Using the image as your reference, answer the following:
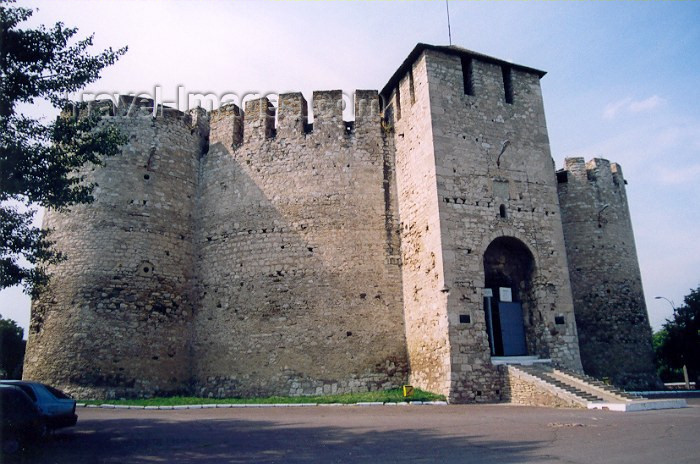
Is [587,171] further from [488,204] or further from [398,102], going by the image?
[398,102]

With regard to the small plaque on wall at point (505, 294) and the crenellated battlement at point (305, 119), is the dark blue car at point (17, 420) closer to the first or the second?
the small plaque on wall at point (505, 294)

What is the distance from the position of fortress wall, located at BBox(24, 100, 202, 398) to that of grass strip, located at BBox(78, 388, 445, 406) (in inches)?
42.7

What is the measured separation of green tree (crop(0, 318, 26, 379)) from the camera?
30.3 m

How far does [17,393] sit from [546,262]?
13004mm

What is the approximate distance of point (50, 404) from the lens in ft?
27.2

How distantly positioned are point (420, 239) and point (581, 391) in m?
5.78

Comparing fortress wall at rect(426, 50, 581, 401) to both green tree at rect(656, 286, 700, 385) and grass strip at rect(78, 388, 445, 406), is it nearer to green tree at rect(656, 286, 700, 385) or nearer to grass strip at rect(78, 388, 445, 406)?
grass strip at rect(78, 388, 445, 406)

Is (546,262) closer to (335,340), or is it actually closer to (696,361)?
(335,340)

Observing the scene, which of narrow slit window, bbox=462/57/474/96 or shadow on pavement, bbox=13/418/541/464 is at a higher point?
narrow slit window, bbox=462/57/474/96

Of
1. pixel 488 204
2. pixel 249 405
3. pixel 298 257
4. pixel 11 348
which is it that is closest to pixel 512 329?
pixel 488 204

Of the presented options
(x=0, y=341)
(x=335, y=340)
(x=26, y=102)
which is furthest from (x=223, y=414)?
(x=0, y=341)

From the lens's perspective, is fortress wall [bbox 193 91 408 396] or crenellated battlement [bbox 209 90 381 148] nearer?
fortress wall [bbox 193 91 408 396]

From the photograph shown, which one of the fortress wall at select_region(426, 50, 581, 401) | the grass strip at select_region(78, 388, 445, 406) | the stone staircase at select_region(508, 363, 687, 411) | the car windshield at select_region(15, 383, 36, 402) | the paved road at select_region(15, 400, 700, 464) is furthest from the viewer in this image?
the fortress wall at select_region(426, 50, 581, 401)

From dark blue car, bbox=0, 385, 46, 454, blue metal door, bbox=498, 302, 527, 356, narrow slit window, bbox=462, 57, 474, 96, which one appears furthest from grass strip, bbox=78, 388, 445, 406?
narrow slit window, bbox=462, 57, 474, 96
